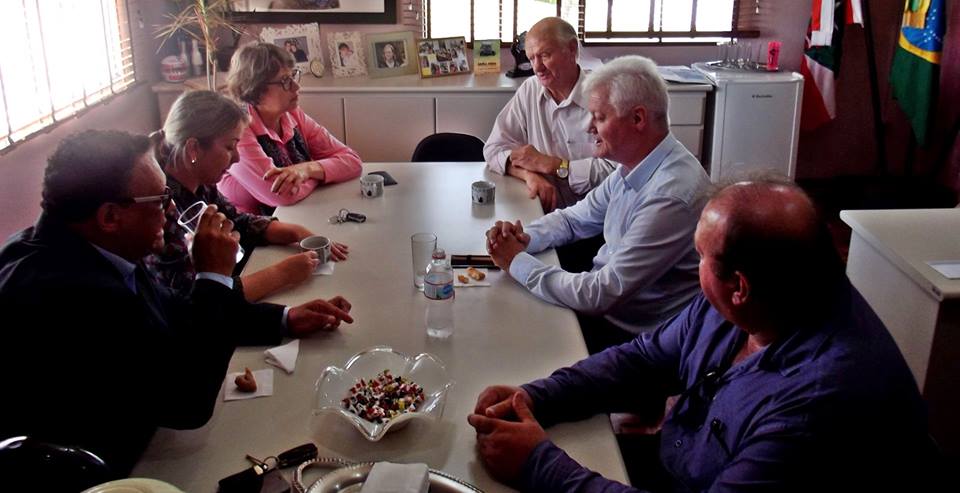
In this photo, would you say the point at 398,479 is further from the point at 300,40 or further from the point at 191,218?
the point at 300,40

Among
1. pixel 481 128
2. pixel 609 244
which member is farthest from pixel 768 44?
pixel 609 244

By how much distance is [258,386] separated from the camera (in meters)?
1.66

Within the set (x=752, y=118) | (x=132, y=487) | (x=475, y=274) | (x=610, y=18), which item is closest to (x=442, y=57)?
(x=610, y=18)

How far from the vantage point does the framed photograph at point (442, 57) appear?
15.7 ft

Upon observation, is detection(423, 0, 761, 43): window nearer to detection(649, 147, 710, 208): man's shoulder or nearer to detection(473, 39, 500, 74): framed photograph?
detection(473, 39, 500, 74): framed photograph

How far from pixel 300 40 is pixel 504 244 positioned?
3.06 m

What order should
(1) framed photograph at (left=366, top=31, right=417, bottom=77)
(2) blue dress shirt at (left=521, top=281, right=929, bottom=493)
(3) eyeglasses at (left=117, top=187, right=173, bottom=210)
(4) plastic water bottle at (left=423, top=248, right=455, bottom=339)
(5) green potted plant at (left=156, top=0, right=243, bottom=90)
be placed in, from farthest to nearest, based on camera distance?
(1) framed photograph at (left=366, top=31, right=417, bottom=77) < (5) green potted plant at (left=156, top=0, right=243, bottom=90) < (4) plastic water bottle at (left=423, top=248, right=455, bottom=339) < (3) eyeglasses at (left=117, top=187, right=173, bottom=210) < (2) blue dress shirt at (left=521, top=281, right=929, bottom=493)

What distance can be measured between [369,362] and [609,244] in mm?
989

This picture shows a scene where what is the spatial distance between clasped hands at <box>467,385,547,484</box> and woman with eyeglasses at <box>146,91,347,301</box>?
0.81 metres

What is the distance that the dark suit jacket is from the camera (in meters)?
1.40

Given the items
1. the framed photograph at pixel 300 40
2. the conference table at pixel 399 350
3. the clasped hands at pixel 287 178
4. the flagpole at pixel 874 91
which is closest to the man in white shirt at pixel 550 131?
the conference table at pixel 399 350

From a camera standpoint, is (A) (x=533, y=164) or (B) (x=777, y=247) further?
(A) (x=533, y=164)

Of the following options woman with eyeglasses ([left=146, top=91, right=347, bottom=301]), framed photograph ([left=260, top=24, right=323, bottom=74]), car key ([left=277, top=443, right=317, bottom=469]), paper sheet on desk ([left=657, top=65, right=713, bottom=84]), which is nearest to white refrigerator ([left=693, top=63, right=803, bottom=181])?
paper sheet on desk ([left=657, top=65, right=713, bottom=84])

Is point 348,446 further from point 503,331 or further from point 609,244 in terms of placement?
point 609,244
